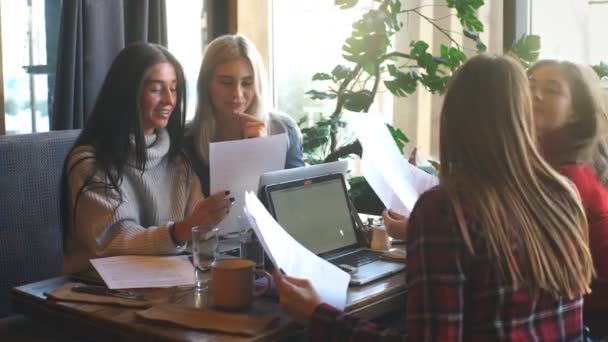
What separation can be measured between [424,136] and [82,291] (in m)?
2.34

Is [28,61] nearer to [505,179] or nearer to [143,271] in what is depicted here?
[143,271]

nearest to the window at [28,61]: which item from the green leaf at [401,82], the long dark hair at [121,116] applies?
the long dark hair at [121,116]

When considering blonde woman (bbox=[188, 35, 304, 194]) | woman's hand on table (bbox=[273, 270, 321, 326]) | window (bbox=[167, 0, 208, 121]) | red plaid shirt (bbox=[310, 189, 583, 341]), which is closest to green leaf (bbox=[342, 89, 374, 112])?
blonde woman (bbox=[188, 35, 304, 194])

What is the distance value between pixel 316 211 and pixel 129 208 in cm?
51

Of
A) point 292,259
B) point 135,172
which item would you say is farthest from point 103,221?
point 292,259

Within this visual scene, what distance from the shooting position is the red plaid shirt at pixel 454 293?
1.12m

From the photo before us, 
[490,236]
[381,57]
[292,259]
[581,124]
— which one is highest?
[381,57]

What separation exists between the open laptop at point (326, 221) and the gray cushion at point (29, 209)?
836 mm

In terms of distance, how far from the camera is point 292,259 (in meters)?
1.42

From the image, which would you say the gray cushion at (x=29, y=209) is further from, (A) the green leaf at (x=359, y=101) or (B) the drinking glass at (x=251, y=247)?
(A) the green leaf at (x=359, y=101)

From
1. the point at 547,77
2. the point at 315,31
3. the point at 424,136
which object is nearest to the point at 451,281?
the point at 547,77

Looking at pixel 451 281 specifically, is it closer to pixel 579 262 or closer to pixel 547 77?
pixel 579 262

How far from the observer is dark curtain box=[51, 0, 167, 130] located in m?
2.92

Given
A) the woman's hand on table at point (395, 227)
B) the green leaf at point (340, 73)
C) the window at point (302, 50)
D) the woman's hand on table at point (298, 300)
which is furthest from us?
the window at point (302, 50)
